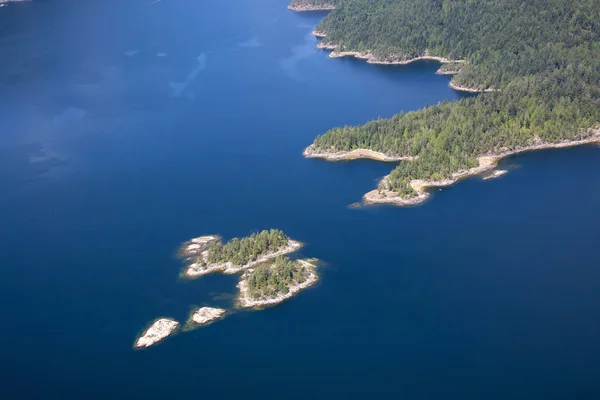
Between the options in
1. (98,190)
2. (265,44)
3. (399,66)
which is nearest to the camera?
(98,190)

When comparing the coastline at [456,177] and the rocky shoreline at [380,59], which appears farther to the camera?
the rocky shoreline at [380,59]

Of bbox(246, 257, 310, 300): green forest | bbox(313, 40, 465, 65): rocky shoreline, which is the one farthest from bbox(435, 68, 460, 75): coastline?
bbox(246, 257, 310, 300): green forest

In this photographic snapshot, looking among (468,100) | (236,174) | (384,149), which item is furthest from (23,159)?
(468,100)

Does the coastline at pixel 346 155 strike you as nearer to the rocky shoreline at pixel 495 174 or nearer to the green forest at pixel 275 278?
the rocky shoreline at pixel 495 174

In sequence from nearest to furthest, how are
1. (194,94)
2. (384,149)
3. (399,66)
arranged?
(384,149) → (194,94) → (399,66)

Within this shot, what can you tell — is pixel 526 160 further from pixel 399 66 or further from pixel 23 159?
pixel 23 159

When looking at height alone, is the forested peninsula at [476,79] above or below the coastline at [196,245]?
above

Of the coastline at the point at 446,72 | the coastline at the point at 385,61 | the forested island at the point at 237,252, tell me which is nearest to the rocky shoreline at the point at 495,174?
the forested island at the point at 237,252
